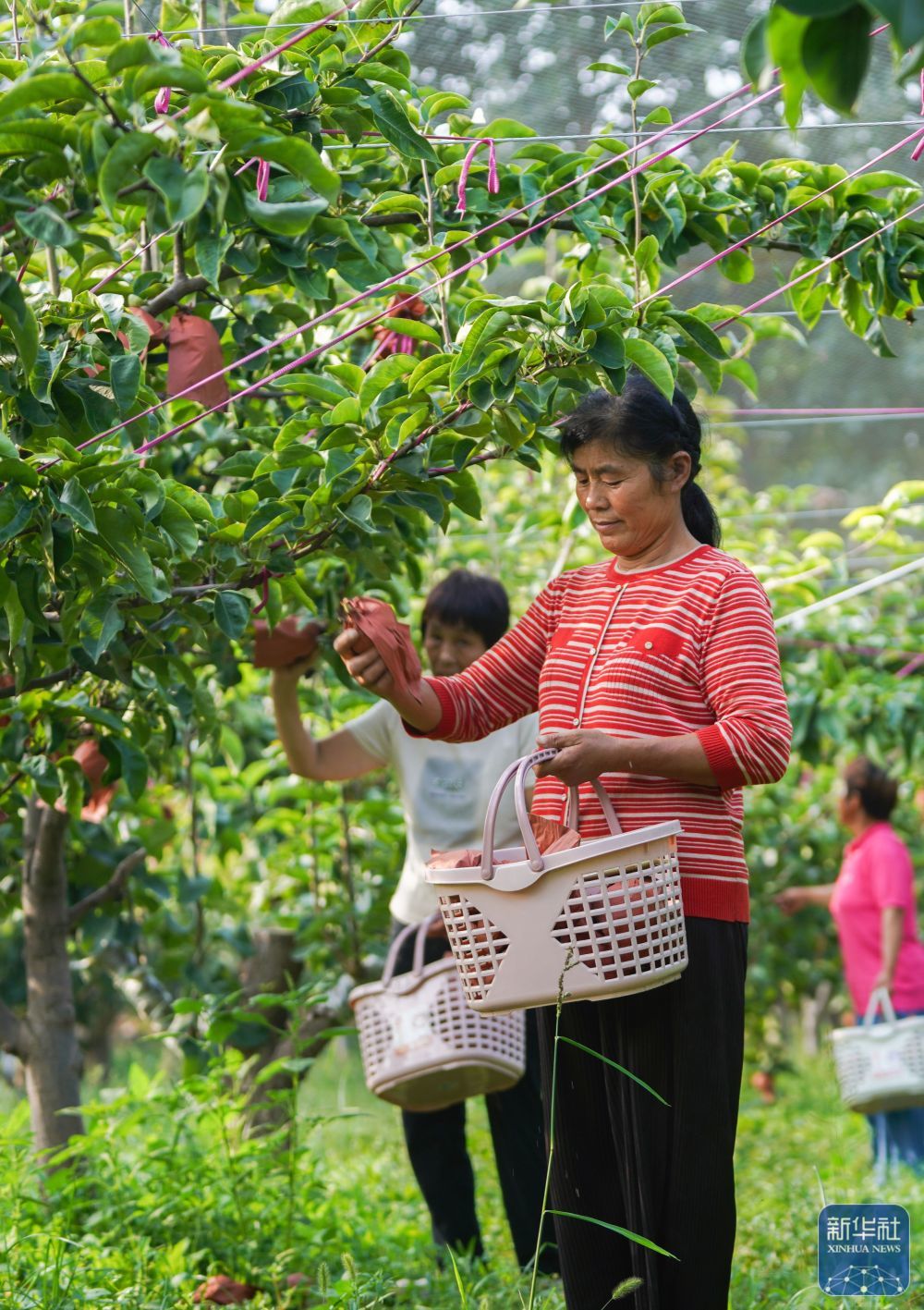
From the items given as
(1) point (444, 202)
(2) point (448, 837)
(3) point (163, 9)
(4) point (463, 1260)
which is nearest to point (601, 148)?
(1) point (444, 202)

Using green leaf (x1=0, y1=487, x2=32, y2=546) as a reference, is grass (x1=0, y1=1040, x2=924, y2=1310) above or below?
below

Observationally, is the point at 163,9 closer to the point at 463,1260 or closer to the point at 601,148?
the point at 601,148

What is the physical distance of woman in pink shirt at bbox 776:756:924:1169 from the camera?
3.87m

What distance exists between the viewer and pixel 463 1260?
2.49 metres

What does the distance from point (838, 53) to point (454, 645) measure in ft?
5.49

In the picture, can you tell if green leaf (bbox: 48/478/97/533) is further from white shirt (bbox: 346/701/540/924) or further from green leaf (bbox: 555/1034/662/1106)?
white shirt (bbox: 346/701/540/924)

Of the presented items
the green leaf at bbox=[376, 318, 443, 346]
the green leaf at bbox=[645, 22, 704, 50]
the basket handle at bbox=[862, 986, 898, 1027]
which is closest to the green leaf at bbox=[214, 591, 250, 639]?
the green leaf at bbox=[376, 318, 443, 346]

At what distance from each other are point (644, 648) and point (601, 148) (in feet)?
2.77

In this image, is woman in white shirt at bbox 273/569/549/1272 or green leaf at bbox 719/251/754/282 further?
woman in white shirt at bbox 273/569/549/1272

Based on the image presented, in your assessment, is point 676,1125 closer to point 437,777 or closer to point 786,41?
point 437,777

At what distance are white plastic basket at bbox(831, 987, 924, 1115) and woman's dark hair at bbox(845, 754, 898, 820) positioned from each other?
0.63 metres

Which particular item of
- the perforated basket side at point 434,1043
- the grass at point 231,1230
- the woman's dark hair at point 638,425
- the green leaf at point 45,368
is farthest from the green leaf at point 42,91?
the perforated basket side at point 434,1043

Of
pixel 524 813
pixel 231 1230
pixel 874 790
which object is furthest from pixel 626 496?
pixel 874 790

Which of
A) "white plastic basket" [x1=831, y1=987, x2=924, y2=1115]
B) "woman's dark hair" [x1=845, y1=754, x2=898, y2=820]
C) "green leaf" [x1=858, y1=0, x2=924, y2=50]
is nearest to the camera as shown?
"green leaf" [x1=858, y1=0, x2=924, y2=50]
